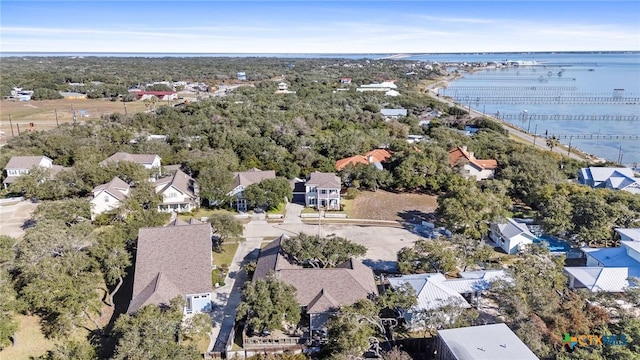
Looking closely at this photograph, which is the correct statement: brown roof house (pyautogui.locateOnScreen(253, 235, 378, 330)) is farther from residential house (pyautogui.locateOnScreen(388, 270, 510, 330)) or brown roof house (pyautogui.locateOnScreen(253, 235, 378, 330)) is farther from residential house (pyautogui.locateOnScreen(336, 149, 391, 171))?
residential house (pyautogui.locateOnScreen(336, 149, 391, 171))

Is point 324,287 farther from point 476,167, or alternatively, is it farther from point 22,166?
point 22,166

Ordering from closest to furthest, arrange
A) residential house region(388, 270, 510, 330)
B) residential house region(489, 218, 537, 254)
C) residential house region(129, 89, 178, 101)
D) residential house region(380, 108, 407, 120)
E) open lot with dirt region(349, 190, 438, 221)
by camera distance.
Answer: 1. residential house region(388, 270, 510, 330)
2. residential house region(489, 218, 537, 254)
3. open lot with dirt region(349, 190, 438, 221)
4. residential house region(380, 108, 407, 120)
5. residential house region(129, 89, 178, 101)

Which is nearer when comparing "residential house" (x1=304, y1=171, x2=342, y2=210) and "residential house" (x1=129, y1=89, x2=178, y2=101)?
"residential house" (x1=304, y1=171, x2=342, y2=210)

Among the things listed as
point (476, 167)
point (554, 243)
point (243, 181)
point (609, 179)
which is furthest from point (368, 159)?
point (609, 179)

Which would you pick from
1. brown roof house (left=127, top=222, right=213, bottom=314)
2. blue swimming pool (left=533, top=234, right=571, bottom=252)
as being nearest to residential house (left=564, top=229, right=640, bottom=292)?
blue swimming pool (left=533, top=234, right=571, bottom=252)

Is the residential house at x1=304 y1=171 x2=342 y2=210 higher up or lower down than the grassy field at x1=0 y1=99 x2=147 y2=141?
lower down
